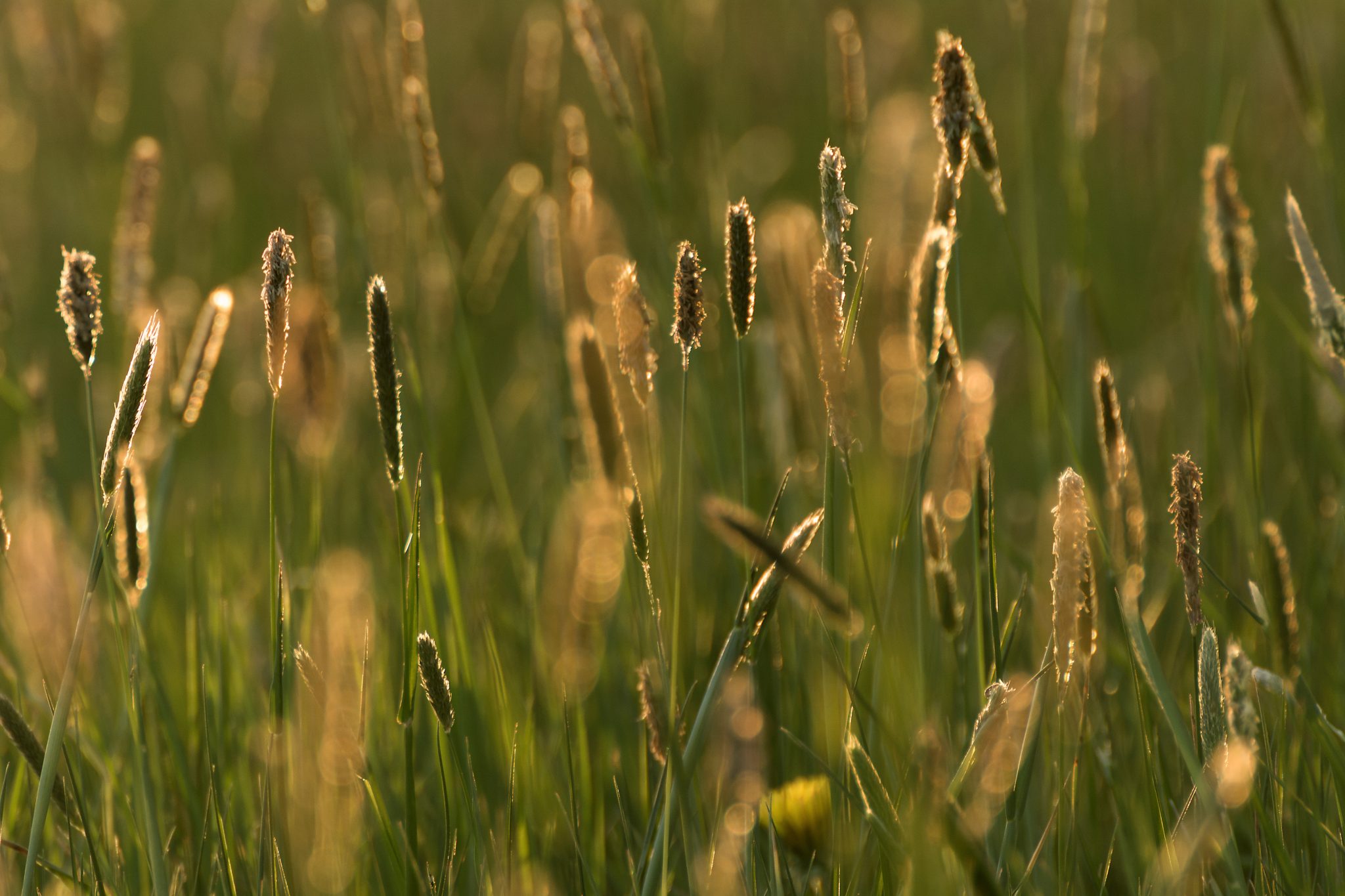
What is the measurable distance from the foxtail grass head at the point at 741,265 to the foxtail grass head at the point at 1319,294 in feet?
1.32

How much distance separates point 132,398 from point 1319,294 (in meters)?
0.82

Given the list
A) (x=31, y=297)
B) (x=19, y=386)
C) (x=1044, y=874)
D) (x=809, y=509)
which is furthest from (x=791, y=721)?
(x=31, y=297)

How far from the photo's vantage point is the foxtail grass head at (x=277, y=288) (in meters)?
0.76

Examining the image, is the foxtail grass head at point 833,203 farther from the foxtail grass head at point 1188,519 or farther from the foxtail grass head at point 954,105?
the foxtail grass head at point 1188,519

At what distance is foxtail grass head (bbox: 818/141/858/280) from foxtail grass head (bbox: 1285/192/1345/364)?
13.3 inches

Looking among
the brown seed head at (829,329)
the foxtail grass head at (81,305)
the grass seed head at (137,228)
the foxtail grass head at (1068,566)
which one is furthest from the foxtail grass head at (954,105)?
the grass seed head at (137,228)

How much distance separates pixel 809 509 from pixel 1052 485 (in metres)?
0.29

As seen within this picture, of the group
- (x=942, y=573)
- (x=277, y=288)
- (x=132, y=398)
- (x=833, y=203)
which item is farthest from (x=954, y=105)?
(x=132, y=398)

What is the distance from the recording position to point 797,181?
326 cm

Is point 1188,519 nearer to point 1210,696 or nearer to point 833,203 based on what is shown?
point 1210,696

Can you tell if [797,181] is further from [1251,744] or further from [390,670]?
[1251,744]

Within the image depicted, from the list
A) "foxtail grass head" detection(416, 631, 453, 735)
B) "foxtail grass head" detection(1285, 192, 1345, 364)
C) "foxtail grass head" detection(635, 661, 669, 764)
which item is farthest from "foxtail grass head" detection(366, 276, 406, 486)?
"foxtail grass head" detection(1285, 192, 1345, 364)

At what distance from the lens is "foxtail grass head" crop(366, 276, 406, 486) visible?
0.79 m

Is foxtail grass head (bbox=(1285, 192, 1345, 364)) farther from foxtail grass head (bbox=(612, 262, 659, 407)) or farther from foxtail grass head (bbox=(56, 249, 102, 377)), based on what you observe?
foxtail grass head (bbox=(56, 249, 102, 377))
